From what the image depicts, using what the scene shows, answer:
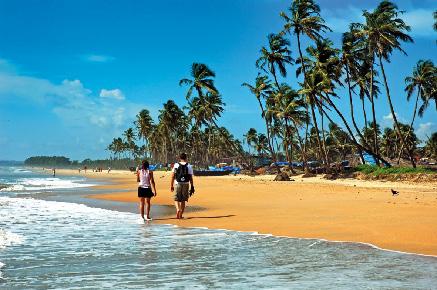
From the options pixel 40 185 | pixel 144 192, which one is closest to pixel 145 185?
pixel 144 192

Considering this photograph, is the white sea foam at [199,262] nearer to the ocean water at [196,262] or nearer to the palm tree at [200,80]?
the ocean water at [196,262]

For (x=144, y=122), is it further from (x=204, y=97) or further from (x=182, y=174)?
(x=182, y=174)

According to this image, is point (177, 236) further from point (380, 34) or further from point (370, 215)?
point (380, 34)

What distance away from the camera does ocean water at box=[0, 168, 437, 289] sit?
541 cm

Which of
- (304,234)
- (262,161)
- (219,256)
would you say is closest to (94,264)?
(219,256)

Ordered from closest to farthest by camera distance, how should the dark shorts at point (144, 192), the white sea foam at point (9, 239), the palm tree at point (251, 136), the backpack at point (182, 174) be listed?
the white sea foam at point (9, 239) < the backpack at point (182, 174) < the dark shorts at point (144, 192) < the palm tree at point (251, 136)

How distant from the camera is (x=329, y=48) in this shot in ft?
142

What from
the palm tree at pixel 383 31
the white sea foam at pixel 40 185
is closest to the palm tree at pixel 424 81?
the palm tree at pixel 383 31

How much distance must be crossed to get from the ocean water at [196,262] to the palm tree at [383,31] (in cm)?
3526

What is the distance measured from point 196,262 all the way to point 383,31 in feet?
127

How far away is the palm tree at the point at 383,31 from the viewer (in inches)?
1574

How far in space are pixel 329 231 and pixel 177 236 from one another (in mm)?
3295

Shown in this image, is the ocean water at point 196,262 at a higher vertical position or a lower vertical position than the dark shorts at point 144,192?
lower

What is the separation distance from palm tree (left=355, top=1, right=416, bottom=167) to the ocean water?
35.3m
